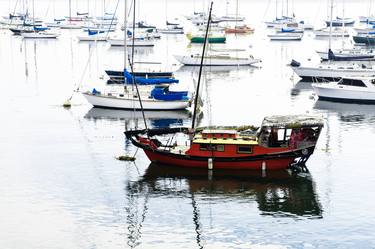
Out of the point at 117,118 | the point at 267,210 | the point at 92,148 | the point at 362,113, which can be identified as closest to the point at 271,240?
the point at 267,210

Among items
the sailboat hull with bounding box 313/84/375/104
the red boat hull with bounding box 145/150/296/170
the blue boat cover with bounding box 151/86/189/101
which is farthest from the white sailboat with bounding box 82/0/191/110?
the red boat hull with bounding box 145/150/296/170

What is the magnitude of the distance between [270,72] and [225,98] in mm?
29190

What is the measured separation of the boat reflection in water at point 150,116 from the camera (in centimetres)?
7300

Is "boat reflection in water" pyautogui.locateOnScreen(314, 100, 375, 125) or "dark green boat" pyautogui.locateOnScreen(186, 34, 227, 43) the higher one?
"dark green boat" pyautogui.locateOnScreen(186, 34, 227, 43)

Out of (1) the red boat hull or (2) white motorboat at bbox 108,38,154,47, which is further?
(2) white motorboat at bbox 108,38,154,47

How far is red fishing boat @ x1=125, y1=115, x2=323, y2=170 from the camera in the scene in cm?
5347

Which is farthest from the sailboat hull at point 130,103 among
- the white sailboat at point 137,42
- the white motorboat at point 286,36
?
the white motorboat at point 286,36

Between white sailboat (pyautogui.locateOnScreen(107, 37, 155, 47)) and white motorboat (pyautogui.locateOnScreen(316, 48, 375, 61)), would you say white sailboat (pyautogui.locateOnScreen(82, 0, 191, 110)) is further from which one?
white sailboat (pyautogui.locateOnScreen(107, 37, 155, 47))

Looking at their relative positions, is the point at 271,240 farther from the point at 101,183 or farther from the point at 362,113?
the point at 362,113

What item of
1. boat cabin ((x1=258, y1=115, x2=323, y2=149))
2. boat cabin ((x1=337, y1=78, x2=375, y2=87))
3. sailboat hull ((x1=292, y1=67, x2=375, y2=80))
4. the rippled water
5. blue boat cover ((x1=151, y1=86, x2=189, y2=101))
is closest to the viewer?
the rippled water

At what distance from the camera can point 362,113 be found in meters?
78.9

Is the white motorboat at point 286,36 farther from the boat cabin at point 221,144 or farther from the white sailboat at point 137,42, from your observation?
the boat cabin at point 221,144

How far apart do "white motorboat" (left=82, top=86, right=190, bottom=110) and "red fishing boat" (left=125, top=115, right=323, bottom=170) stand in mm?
21656

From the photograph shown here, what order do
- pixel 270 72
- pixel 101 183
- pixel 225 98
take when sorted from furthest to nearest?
pixel 270 72, pixel 225 98, pixel 101 183
